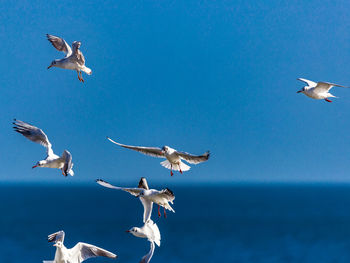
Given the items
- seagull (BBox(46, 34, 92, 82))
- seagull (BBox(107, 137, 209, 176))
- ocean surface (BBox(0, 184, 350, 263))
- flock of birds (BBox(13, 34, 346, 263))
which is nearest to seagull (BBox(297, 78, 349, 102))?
flock of birds (BBox(13, 34, 346, 263))

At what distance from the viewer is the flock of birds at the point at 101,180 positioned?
12.8 meters

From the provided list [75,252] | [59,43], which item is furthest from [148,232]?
[59,43]

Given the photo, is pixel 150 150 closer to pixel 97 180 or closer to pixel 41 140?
pixel 97 180

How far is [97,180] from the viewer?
536 inches

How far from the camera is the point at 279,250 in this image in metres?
41.8

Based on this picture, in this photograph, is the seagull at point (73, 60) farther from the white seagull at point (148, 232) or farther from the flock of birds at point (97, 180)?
the white seagull at point (148, 232)

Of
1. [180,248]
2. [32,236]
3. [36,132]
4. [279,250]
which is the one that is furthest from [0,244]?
[36,132]

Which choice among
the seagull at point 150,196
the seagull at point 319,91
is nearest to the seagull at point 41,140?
the seagull at point 150,196

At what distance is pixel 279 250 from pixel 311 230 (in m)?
11.8

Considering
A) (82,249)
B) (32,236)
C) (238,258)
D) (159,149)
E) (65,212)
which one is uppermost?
(65,212)

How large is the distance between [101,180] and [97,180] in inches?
4.3

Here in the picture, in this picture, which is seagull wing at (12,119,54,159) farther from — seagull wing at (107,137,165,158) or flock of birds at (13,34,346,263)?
seagull wing at (107,137,165,158)

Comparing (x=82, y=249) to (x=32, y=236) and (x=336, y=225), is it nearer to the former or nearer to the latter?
(x=32, y=236)

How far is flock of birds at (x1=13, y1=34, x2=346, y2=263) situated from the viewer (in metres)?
12.8
